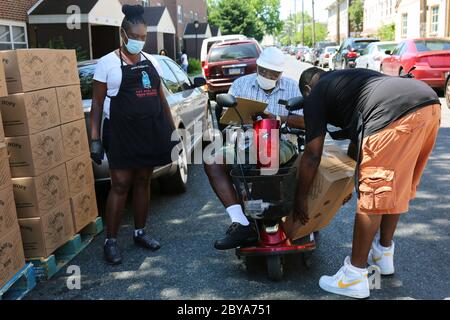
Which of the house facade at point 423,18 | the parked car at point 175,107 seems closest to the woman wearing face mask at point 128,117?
the parked car at point 175,107

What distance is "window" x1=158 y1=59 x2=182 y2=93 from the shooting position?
6.23 metres

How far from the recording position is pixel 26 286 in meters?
3.59

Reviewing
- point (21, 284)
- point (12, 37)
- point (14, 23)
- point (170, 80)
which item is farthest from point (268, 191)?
point (14, 23)

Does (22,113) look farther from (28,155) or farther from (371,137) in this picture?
(371,137)

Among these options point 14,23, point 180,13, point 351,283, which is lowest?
point 351,283

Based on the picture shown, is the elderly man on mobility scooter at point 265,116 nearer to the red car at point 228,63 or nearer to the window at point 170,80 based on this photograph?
the window at point 170,80

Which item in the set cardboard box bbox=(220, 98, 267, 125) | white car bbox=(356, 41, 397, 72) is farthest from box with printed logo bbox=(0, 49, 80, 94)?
white car bbox=(356, 41, 397, 72)

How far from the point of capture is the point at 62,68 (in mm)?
4297

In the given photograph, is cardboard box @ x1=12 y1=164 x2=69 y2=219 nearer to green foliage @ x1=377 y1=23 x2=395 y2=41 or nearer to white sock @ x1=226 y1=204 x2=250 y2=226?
white sock @ x1=226 y1=204 x2=250 y2=226

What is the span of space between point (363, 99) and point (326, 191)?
65 centimetres

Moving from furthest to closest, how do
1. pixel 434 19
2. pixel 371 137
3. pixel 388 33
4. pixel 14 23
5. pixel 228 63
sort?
pixel 388 33 < pixel 434 19 < pixel 14 23 < pixel 228 63 < pixel 371 137

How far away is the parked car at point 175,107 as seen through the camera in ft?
17.0

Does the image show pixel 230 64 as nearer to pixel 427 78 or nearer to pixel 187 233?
pixel 427 78

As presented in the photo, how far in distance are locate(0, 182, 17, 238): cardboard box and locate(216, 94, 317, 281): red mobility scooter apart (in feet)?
5.03
